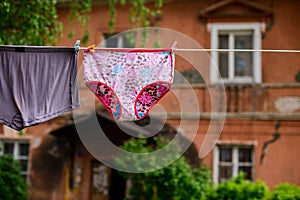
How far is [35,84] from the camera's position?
514cm

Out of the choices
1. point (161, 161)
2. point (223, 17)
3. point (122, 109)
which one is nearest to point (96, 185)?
point (161, 161)

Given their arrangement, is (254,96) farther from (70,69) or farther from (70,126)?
(70,69)

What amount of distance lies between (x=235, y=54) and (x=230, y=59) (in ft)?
0.51

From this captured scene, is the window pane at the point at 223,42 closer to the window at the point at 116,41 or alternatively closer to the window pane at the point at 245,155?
the window at the point at 116,41

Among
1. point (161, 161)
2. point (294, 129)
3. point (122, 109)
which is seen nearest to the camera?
point (122, 109)

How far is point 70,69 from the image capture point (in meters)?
5.25

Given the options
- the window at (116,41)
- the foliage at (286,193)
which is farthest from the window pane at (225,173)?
the window at (116,41)

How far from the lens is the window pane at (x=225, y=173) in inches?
421

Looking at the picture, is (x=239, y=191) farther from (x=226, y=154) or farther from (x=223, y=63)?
(x=223, y=63)

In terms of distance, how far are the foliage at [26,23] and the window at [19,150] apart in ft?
13.3

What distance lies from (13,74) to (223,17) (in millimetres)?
6735

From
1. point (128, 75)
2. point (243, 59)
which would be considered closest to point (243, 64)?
point (243, 59)

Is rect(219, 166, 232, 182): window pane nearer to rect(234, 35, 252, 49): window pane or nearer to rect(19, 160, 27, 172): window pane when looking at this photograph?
rect(234, 35, 252, 49): window pane

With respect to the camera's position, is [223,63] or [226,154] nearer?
[226,154]
